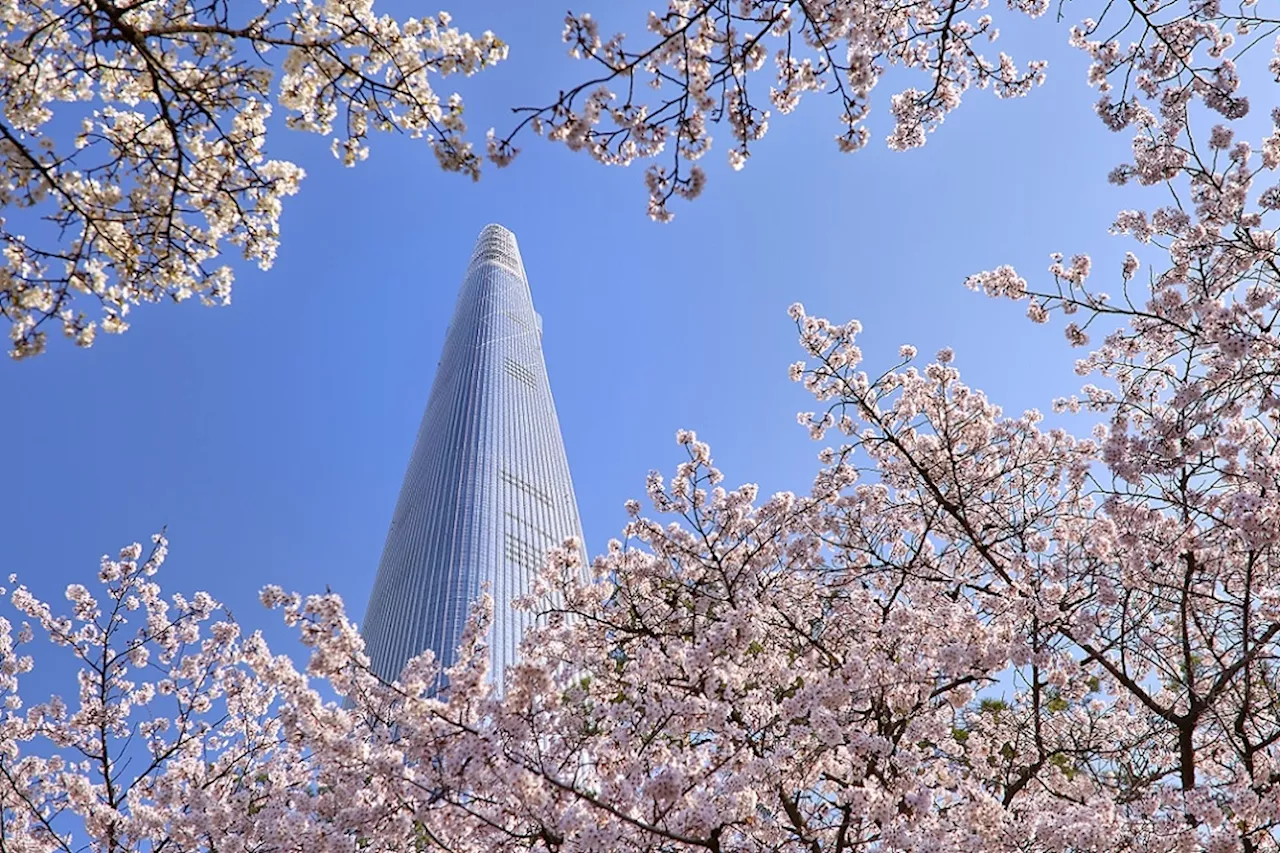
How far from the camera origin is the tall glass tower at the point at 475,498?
165 feet

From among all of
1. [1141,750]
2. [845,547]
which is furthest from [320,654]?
[1141,750]

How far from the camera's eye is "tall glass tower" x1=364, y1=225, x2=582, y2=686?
50.3 metres

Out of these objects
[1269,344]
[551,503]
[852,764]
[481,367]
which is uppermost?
[481,367]

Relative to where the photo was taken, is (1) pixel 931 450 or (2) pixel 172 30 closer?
(2) pixel 172 30

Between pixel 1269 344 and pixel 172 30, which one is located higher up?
pixel 172 30

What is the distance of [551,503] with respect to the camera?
6400cm

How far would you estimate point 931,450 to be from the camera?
747 cm

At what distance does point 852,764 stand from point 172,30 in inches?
222

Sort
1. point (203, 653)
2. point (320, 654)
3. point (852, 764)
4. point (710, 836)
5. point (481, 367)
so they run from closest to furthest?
point (710, 836)
point (320, 654)
point (852, 764)
point (203, 653)
point (481, 367)

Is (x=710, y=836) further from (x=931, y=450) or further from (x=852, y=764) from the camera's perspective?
(x=931, y=450)

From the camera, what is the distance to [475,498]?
5697cm

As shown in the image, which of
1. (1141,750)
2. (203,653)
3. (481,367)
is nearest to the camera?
(1141,750)

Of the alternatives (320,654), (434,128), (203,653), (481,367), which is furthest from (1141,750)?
(481,367)

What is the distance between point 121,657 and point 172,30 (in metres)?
7.49
